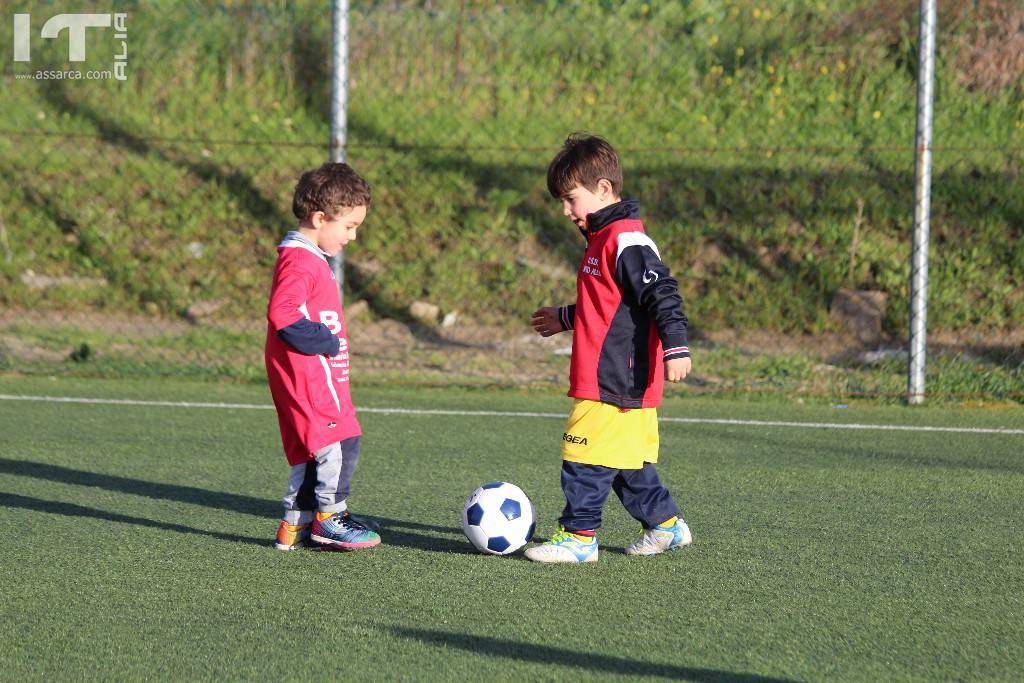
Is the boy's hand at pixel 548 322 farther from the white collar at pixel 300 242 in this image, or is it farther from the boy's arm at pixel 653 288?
the white collar at pixel 300 242

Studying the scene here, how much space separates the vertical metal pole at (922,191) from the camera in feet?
22.0

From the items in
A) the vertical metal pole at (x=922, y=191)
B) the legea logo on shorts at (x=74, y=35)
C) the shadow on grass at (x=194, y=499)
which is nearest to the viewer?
the shadow on grass at (x=194, y=499)

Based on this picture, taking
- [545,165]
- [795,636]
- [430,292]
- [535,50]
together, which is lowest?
[795,636]

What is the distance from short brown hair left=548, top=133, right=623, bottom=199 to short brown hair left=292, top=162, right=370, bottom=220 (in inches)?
24.0

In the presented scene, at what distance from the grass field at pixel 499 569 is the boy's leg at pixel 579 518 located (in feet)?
0.21

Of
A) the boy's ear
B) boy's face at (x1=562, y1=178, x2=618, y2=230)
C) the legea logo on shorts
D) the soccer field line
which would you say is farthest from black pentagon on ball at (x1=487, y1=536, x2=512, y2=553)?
the legea logo on shorts

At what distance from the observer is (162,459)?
5297 mm

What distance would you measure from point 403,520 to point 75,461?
178cm

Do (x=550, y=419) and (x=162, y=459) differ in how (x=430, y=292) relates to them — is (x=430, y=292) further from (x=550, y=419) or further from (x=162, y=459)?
(x=162, y=459)

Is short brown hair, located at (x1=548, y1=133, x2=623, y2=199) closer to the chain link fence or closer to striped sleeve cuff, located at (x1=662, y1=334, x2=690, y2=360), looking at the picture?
striped sleeve cuff, located at (x1=662, y1=334, x2=690, y2=360)

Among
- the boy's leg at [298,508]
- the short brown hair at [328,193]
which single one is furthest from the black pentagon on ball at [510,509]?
the short brown hair at [328,193]

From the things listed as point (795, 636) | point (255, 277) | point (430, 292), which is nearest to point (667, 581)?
point (795, 636)

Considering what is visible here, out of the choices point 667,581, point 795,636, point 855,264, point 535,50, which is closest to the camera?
point 795,636

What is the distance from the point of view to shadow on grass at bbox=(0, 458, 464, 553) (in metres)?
3.97
